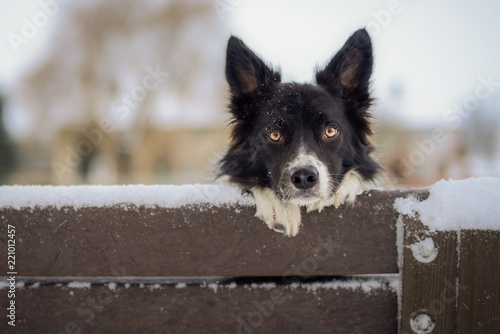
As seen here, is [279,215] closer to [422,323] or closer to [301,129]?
[422,323]

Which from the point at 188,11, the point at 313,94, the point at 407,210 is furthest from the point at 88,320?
the point at 188,11

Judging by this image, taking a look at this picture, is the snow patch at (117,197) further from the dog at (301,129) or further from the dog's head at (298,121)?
the dog's head at (298,121)

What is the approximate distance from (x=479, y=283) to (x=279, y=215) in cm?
108

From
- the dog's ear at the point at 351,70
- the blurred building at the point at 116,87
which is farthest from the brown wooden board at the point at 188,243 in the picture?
the blurred building at the point at 116,87

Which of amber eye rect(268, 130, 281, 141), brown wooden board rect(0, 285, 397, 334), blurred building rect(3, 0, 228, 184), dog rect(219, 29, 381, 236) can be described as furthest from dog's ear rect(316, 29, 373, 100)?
blurred building rect(3, 0, 228, 184)

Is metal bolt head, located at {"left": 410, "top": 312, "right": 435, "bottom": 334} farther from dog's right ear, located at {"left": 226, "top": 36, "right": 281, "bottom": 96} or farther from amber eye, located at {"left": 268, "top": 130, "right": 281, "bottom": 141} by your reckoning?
dog's right ear, located at {"left": 226, "top": 36, "right": 281, "bottom": 96}

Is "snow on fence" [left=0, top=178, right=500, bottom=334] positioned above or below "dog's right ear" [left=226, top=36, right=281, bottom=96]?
below

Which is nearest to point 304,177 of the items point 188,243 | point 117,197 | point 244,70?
point 188,243

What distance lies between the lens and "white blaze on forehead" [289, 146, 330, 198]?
2.42 m

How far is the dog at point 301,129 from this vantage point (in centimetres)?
251

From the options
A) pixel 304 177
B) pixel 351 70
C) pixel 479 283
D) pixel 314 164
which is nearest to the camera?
pixel 479 283

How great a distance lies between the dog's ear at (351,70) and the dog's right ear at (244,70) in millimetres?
536

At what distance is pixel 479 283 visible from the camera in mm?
1822

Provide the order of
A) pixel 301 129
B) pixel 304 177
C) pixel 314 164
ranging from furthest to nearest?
pixel 301 129, pixel 314 164, pixel 304 177
